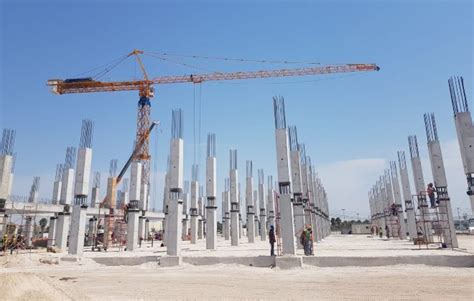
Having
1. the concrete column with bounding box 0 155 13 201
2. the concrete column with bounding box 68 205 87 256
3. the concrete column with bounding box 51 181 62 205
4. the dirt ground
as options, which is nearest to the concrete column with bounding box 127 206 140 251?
the concrete column with bounding box 68 205 87 256

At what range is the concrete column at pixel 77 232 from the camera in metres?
19.1

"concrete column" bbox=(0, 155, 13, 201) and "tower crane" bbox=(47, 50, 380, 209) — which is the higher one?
"tower crane" bbox=(47, 50, 380, 209)

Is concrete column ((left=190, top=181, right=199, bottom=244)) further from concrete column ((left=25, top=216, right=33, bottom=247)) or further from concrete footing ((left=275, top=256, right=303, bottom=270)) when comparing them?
concrete footing ((left=275, top=256, right=303, bottom=270))

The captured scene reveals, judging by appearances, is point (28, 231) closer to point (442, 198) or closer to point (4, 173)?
point (4, 173)

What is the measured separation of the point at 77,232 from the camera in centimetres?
1931

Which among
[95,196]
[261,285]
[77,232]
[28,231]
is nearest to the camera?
[261,285]

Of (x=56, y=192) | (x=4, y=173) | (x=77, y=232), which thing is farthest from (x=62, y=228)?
(x=56, y=192)

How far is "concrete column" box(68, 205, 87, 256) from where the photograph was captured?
19094mm

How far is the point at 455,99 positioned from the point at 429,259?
27.0 ft

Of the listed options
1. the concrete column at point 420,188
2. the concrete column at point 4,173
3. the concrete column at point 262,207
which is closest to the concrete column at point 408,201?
the concrete column at point 420,188

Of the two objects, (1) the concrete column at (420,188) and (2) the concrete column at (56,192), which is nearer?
(1) the concrete column at (420,188)

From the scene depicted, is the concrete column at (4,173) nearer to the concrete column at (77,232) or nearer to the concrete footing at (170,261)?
the concrete column at (77,232)

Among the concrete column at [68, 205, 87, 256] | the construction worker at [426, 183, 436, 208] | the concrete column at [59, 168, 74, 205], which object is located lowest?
the concrete column at [68, 205, 87, 256]

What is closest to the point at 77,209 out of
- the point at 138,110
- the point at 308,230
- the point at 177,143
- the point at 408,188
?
the point at 177,143
